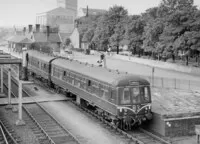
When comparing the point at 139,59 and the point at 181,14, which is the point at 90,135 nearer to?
the point at 181,14

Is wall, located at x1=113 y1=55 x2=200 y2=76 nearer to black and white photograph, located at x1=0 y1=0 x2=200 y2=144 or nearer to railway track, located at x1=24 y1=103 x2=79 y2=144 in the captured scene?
black and white photograph, located at x1=0 y1=0 x2=200 y2=144

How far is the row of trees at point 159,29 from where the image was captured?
130 ft

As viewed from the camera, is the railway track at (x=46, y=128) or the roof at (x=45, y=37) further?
the roof at (x=45, y=37)

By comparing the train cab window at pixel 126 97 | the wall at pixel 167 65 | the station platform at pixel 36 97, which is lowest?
the station platform at pixel 36 97

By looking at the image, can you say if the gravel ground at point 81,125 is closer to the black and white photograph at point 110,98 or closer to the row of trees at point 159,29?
the black and white photograph at point 110,98

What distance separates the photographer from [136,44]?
53.8m

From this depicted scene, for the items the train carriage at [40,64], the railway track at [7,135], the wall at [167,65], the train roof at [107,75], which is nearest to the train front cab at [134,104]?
the train roof at [107,75]

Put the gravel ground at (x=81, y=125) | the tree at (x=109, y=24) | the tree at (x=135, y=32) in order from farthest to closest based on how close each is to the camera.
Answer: the tree at (x=109, y=24) → the tree at (x=135, y=32) → the gravel ground at (x=81, y=125)

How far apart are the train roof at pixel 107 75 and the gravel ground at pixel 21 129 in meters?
5.70

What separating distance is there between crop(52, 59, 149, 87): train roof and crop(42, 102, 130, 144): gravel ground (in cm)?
299

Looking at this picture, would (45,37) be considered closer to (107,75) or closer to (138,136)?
(107,75)

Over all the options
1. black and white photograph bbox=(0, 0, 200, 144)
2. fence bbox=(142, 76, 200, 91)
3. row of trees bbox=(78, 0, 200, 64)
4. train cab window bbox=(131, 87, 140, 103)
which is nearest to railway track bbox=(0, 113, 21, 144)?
black and white photograph bbox=(0, 0, 200, 144)

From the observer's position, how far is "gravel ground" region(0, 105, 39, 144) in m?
18.4

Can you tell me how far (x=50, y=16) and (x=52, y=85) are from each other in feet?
406
